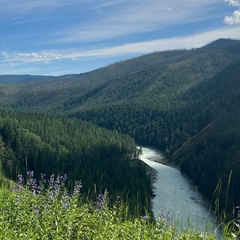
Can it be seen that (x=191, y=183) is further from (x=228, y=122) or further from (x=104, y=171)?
(x=228, y=122)

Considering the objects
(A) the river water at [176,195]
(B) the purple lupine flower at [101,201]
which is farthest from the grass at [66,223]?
(A) the river water at [176,195]

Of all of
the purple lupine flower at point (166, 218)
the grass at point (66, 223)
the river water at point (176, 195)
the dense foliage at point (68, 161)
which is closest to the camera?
the grass at point (66, 223)

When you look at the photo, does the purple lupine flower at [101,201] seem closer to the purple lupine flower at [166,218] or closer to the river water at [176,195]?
the purple lupine flower at [166,218]

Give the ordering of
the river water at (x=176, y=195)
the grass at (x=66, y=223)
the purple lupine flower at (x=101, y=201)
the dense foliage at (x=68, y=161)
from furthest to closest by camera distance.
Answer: the dense foliage at (x=68, y=161) → the river water at (x=176, y=195) → the purple lupine flower at (x=101, y=201) → the grass at (x=66, y=223)

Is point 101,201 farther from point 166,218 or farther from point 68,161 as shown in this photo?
point 68,161

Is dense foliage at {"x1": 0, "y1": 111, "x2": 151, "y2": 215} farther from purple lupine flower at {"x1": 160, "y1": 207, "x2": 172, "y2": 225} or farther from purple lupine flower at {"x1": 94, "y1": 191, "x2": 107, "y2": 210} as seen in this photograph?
purple lupine flower at {"x1": 160, "y1": 207, "x2": 172, "y2": 225}

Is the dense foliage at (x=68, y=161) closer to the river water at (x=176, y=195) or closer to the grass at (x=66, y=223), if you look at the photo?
the river water at (x=176, y=195)

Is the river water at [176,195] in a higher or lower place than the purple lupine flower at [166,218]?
lower

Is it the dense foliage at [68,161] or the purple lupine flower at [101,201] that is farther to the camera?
the dense foliage at [68,161]

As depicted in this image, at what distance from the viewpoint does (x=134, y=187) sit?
126 m

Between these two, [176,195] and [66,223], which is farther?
[176,195]

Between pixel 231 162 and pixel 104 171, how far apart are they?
5701 cm

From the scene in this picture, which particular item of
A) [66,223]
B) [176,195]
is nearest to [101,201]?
[66,223]

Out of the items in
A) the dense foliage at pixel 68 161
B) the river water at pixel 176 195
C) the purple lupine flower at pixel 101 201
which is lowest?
the river water at pixel 176 195
